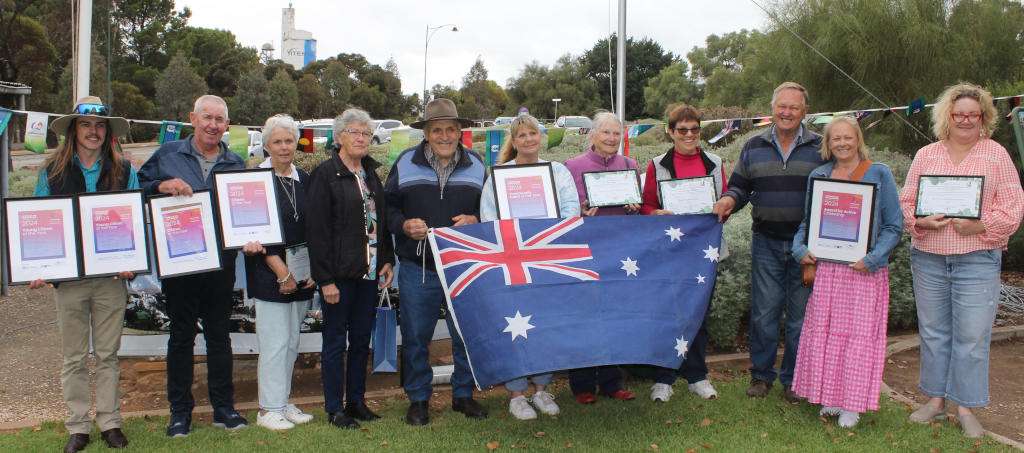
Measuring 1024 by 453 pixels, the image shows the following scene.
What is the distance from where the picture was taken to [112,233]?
4707 mm

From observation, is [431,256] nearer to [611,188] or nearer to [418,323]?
[418,323]

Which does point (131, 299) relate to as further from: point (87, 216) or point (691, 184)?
point (691, 184)

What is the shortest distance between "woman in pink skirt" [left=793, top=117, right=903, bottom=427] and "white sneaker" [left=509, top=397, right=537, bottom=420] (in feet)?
5.89

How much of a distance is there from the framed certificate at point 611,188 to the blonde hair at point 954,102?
188 centimetres

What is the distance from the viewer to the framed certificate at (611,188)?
5.50 m

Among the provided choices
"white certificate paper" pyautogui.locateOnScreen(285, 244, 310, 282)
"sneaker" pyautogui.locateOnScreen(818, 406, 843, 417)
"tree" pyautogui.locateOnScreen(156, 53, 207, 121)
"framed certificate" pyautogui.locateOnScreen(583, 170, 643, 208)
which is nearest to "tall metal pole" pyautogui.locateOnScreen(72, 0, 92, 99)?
"white certificate paper" pyautogui.locateOnScreen(285, 244, 310, 282)

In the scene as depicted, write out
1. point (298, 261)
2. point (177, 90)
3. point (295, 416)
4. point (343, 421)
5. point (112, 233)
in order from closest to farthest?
point (112, 233)
point (298, 261)
point (343, 421)
point (295, 416)
point (177, 90)

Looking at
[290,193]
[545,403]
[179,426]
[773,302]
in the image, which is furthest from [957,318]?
[179,426]

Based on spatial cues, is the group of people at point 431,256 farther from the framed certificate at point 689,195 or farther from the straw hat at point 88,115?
the framed certificate at point 689,195

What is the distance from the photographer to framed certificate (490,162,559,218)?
17.2 ft

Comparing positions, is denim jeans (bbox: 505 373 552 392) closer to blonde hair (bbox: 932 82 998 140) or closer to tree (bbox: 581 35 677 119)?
blonde hair (bbox: 932 82 998 140)

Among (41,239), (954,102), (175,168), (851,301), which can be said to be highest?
(954,102)

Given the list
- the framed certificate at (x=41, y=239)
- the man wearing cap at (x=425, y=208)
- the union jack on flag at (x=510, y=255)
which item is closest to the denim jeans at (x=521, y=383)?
the man wearing cap at (x=425, y=208)

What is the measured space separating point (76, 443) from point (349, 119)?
247 centimetres
